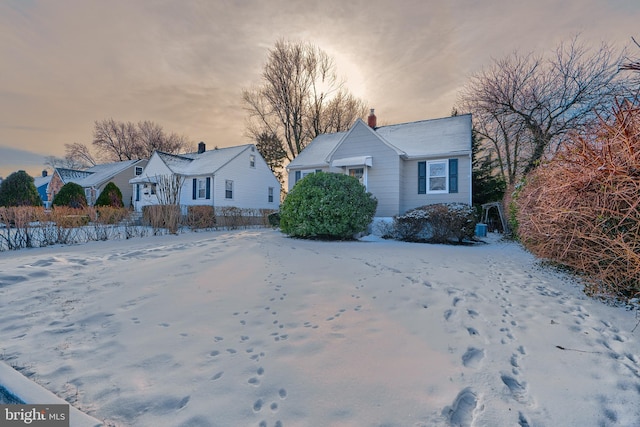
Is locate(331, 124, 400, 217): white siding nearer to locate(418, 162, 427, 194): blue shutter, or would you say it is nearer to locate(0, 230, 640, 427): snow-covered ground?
locate(418, 162, 427, 194): blue shutter

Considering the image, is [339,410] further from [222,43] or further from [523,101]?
[523,101]

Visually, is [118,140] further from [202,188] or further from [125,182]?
[202,188]

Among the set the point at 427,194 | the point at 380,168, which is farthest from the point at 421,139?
the point at 427,194

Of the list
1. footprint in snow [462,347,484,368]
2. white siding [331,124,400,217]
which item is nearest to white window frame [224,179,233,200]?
white siding [331,124,400,217]

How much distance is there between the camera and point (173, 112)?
15.5 meters

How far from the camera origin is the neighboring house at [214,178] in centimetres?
1992

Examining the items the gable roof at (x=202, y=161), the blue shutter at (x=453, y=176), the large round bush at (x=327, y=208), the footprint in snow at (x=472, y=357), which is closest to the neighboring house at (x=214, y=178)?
the gable roof at (x=202, y=161)

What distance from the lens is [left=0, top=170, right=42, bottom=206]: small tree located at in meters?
13.9

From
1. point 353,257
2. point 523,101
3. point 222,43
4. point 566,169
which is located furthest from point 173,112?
point 523,101

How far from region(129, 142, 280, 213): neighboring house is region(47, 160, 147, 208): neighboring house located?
238 inches

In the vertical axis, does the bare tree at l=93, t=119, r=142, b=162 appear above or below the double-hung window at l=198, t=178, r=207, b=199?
above

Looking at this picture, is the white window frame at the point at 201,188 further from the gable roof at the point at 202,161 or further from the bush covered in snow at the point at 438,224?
the bush covered in snow at the point at 438,224

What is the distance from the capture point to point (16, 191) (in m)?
14.1

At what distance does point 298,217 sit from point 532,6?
999 centimetres
